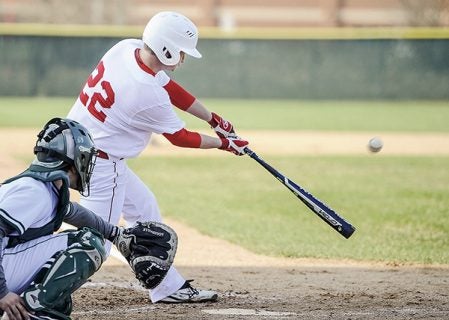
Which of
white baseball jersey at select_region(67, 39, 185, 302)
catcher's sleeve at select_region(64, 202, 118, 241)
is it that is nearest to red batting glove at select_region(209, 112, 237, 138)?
white baseball jersey at select_region(67, 39, 185, 302)

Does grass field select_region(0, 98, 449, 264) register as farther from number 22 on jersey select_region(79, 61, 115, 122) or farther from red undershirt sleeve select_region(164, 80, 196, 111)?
number 22 on jersey select_region(79, 61, 115, 122)

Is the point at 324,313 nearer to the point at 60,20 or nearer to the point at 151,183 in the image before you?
the point at 151,183

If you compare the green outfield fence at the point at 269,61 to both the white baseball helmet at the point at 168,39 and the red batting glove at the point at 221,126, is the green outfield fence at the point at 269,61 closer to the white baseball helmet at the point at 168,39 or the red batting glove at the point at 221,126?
the red batting glove at the point at 221,126

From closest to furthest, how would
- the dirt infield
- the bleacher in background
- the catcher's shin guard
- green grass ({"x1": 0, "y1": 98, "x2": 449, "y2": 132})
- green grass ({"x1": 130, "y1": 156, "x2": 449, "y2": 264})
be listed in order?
1. the catcher's shin guard
2. the dirt infield
3. green grass ({"x1": 130, "y1": 156, "x2": 449, "y2": 264})
4. green grass ({"x1": 0, "y1": 98, "x2": 449, "y2": 132})
5. the bleacher in background

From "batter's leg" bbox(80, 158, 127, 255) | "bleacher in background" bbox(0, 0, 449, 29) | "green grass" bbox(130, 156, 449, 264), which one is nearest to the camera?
"batter's leg" bbox(80, 158, 127, 255)

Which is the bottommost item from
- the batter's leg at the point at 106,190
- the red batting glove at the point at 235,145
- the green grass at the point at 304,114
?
the batter's leg at the point at 106,190

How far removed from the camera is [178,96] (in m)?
6.05

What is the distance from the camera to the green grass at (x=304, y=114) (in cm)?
2075

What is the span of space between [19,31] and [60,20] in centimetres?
1605

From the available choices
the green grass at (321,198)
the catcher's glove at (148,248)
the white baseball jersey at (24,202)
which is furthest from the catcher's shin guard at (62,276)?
the green grass at (321,198)

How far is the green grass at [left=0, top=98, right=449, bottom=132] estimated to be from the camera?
68.1 feet

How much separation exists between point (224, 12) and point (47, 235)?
130ft

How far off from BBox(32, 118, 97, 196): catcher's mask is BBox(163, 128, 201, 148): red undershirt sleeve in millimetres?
1171

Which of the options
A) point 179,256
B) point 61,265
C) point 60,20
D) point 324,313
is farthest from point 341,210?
point 60,20
